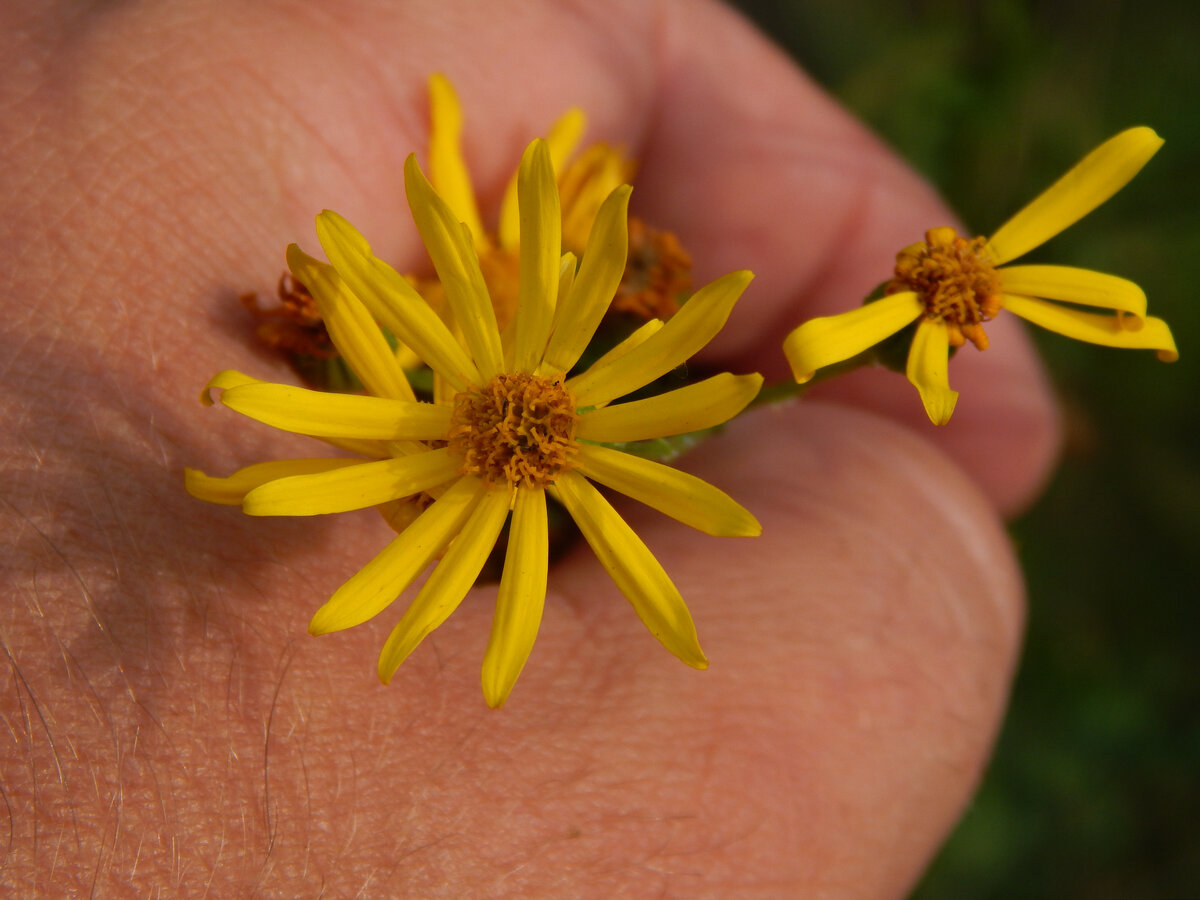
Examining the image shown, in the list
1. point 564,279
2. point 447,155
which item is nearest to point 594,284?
point 564,279

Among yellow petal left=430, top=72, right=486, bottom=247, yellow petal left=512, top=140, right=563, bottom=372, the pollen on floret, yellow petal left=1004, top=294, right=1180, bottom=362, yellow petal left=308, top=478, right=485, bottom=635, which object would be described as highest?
yellow petal left=430, top=72, right=486, bottom=247

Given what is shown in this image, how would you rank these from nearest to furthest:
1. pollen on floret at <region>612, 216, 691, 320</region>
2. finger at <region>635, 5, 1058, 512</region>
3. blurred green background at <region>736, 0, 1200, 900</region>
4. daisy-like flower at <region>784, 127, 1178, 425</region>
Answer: daisy-like flower at <region>784, 127, 1178, 425</region> < pollen on floret at <region>612, 216, 691, 320</region> < finger at <region>635, 5, 1058, 512</region> < blurred green background at <region>736, 0, 1200, 900</region>

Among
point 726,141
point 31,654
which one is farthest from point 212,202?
point 726,141

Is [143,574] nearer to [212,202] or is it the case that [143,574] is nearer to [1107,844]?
[212,202]

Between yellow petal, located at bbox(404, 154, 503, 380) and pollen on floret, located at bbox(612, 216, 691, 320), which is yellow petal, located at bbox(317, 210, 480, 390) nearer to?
yellow petal, located at bbox(404, 154, 503, 380)

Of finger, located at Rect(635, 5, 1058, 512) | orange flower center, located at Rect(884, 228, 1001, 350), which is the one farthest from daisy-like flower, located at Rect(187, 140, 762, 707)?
finger, located at Rect(635, 5, 1058, 512)

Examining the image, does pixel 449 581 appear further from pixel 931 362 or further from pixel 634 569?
pixel 931 362
